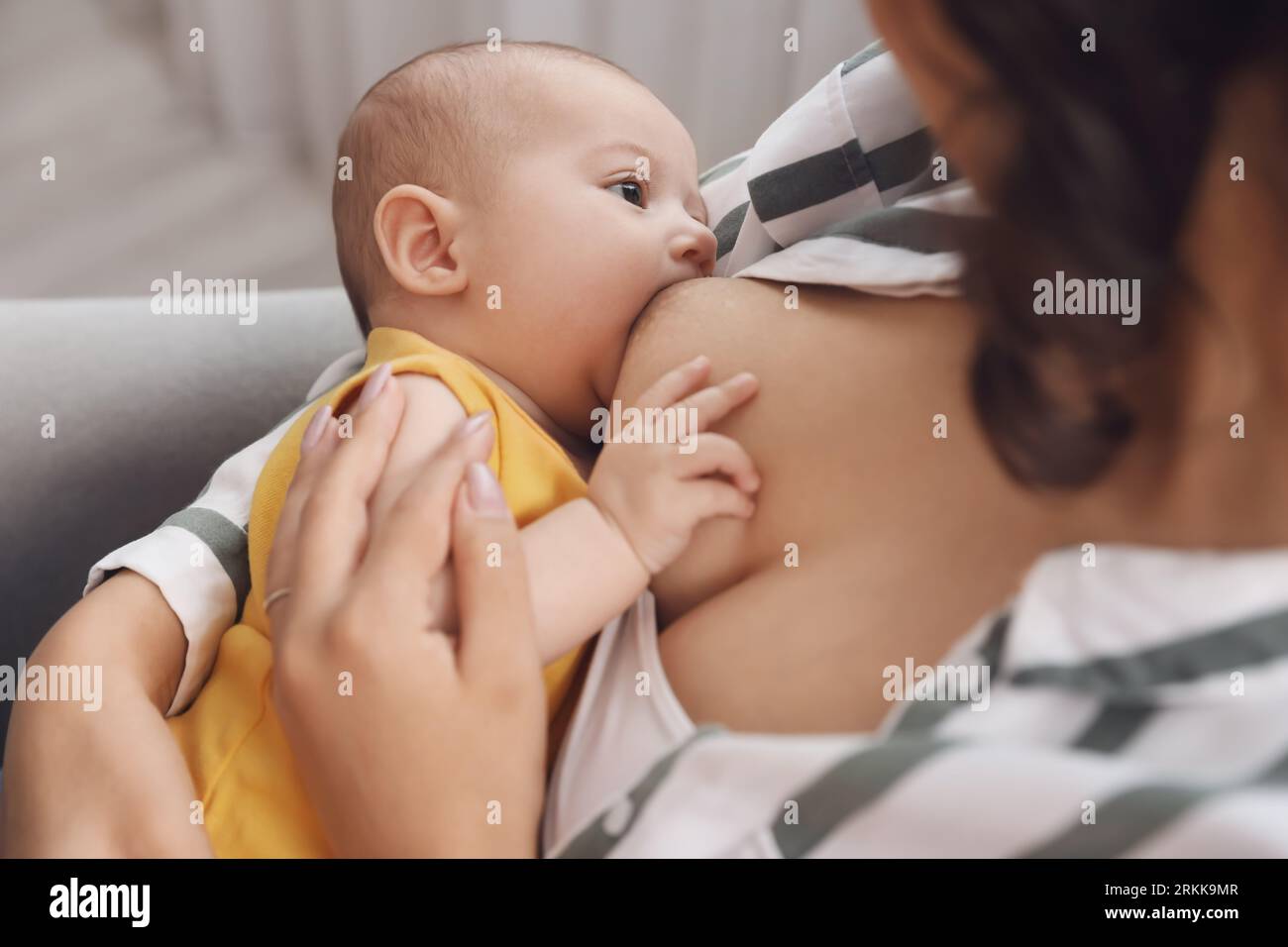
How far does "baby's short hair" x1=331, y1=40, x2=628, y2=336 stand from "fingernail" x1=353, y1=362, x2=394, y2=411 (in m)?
0.21

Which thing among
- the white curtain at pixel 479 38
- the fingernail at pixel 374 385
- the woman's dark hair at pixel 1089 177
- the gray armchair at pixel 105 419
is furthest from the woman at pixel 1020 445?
the white curtain at pixel 479 38

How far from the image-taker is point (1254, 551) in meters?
0.51

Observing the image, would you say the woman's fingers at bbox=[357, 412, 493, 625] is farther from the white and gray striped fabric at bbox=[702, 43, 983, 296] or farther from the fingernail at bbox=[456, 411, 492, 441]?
the white and gray striped fabric at bbox=[702, 43, 983, 296]

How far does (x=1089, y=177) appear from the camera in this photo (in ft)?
1.54

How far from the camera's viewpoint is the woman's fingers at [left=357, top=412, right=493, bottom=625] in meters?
0.60

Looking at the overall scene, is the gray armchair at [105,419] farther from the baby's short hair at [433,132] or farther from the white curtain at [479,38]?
the white curtain at [479,38]

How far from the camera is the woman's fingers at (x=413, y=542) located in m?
0.60

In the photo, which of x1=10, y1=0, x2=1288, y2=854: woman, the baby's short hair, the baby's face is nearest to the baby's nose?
the baby's face

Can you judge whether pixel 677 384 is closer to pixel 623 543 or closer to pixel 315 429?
pixel 623 543

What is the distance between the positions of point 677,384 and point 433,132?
1.13 feet
